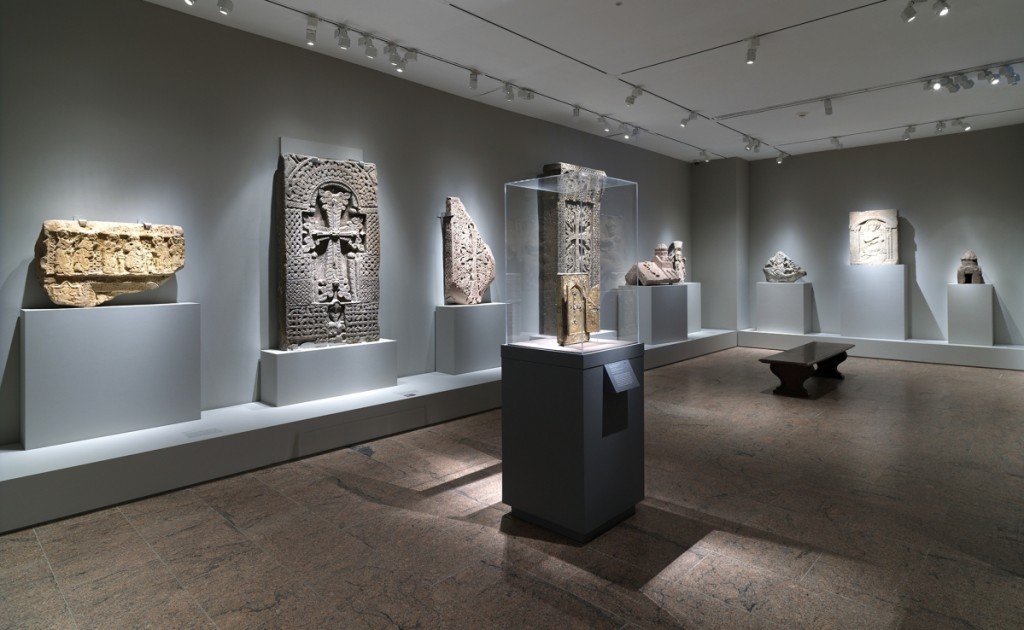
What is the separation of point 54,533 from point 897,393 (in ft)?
25.0

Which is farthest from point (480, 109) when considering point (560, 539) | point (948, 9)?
point (560, 539)

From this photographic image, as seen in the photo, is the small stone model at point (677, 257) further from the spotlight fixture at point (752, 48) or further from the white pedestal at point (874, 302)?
the spotlight fixture at point (752, 48)

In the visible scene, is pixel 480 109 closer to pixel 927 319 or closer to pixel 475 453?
pixel 475 453

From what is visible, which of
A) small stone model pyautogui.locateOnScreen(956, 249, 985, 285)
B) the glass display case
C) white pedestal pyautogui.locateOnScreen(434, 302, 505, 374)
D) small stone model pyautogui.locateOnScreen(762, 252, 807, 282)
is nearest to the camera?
the glass display case

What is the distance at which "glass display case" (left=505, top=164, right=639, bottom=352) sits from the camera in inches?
121

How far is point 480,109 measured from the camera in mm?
6844

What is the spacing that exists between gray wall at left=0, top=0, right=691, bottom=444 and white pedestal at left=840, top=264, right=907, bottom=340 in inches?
256

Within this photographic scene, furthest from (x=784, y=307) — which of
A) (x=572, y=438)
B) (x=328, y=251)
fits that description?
(x=572, y=438)

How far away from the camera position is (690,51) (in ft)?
17.5

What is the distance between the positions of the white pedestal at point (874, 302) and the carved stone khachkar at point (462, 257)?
20.9 ft

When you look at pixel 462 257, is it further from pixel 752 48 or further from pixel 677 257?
pixel 677 257

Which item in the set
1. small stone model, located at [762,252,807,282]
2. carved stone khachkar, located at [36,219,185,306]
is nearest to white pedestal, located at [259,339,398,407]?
carved stone khachkar, located at [36,219,185,306]

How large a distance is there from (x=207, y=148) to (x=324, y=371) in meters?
2.04

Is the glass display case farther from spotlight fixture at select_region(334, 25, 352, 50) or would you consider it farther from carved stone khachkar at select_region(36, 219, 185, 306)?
carved stone khachkar at select_region(36, 219, 185, 306)
